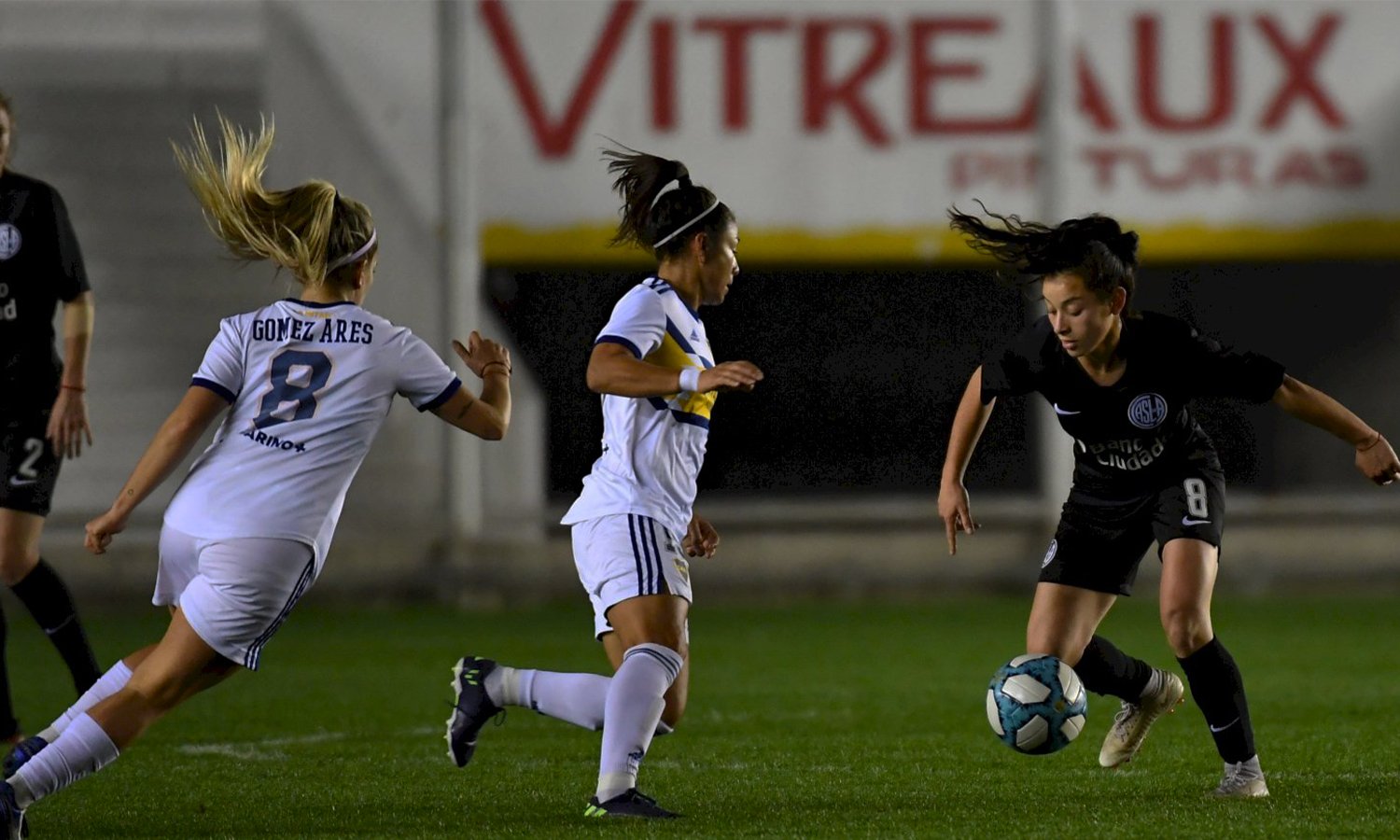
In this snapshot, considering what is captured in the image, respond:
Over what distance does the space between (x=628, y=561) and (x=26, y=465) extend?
255 centimetres

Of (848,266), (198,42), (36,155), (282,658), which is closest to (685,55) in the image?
(848,266)

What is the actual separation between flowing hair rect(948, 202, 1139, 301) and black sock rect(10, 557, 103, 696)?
10.7 ft

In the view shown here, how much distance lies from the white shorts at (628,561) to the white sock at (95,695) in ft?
3.77

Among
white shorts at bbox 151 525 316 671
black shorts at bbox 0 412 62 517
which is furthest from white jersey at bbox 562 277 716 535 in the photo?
black shorts at bbox 0 412 62 517

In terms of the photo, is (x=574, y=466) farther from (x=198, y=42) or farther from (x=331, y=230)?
(x=331, y=230)

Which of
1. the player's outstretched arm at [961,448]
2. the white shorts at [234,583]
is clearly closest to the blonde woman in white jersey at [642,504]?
the player's outstretched arm at [961,448]

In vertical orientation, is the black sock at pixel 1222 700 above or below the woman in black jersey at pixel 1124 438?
below

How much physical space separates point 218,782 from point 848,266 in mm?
8570

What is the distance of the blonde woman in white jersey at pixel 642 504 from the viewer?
489cm

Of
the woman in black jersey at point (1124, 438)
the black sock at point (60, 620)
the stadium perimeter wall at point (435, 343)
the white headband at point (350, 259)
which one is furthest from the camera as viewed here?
the stadium perimeter wall at point (435, 343)

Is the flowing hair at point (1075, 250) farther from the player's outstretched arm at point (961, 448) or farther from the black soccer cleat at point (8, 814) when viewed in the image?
the black soccer cleat at point (8, 814)

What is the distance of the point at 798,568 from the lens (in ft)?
44.1

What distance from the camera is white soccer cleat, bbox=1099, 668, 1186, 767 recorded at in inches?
233

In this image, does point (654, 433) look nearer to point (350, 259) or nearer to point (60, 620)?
point (350, 259)
